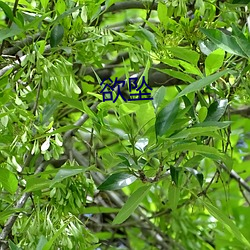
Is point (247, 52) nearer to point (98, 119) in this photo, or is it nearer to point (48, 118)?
point (98, 119)

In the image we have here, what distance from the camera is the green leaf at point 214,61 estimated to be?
83 cm

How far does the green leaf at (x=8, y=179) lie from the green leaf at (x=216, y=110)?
25 cm

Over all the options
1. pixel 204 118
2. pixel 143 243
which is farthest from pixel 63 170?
pixel 143 243

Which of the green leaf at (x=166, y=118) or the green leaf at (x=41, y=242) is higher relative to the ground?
the green leaf at (x=166, y=118)

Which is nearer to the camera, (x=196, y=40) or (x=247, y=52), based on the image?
(x=247, y=52)

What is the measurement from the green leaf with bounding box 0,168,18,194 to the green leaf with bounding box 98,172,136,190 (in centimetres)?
10

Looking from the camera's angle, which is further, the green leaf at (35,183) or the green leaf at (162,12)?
the green leaf at (162,12)

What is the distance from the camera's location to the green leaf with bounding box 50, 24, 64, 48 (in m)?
0.85

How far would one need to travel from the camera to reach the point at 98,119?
754 mm

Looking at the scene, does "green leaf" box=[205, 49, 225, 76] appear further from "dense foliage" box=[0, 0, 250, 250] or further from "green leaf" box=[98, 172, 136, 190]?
"green leaf" box=[98, 172, 136, 190]

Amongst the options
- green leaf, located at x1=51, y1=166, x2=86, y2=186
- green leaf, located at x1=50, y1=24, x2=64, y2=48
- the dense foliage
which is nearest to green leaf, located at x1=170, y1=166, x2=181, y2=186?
the dense foliage

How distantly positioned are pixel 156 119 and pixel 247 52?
135mm

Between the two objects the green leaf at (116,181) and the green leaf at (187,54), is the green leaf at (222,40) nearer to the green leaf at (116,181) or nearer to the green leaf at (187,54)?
the green leaf at (187,54)

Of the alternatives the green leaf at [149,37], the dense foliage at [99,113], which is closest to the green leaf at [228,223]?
the dense foliage at [99,113]
